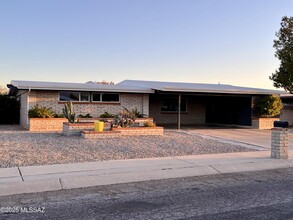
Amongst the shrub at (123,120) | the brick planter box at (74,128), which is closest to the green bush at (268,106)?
the shrub at (123,120)

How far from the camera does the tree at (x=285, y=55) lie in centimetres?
2889

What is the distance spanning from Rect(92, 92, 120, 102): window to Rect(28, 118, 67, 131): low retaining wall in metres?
2.87

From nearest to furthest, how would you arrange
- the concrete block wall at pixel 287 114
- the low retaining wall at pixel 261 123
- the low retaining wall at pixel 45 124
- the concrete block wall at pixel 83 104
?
the low retaining wall at pixel 45 124
the concrete block wall at pixel 83 104
the low retaining wall at pixel 261 123
the concrete block wall at pixel 287 114

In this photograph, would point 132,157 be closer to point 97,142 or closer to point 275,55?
point 97,142

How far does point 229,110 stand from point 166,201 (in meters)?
22.2

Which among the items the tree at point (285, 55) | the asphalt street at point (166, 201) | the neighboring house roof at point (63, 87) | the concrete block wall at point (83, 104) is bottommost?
the asphalt street at point (166, 201)

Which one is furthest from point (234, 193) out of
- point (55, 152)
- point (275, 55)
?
point (275, 55)

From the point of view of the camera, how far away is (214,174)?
31.4 feet

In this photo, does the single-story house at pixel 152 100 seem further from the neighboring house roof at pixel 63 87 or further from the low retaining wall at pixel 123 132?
the low retaining wall at pixel 123 132

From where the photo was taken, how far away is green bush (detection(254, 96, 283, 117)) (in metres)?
24.3

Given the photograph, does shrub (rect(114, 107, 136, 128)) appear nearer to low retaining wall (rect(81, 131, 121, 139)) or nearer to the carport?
low retaining wall (rect(81, 131, 121, 139))

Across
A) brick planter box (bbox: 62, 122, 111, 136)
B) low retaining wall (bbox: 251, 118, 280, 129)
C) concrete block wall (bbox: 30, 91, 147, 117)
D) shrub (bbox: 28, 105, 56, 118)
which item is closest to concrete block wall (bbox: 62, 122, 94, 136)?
brick planter box (bbox: 62, 122, 111, 136)

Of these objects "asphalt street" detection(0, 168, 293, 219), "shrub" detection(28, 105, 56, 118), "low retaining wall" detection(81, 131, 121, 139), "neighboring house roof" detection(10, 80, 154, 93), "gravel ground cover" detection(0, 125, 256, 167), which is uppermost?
"neighboring house roof" detection(10, 80, 154, 93)

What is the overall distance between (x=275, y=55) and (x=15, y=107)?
866 inches
